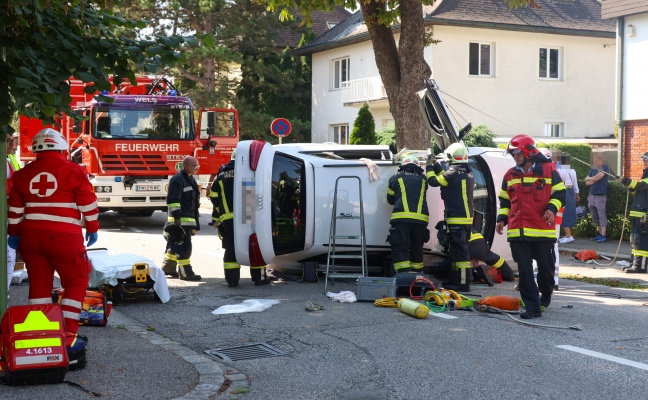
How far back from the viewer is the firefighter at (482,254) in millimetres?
11305

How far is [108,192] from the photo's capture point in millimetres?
19156

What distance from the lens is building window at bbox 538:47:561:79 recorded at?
32.7m

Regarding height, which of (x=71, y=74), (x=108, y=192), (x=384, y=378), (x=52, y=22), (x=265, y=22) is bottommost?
(x=384, y=378)

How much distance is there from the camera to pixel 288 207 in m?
11.6

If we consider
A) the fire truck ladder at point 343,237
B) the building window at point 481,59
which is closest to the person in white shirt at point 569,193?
the fire truck ladder at point 343,237

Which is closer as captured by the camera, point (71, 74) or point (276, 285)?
point (71, 74)

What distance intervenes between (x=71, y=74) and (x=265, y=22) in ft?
110

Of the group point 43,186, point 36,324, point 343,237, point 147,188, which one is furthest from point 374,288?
point 147,188

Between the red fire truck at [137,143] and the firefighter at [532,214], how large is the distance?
10.8m

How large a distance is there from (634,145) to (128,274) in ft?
56.6

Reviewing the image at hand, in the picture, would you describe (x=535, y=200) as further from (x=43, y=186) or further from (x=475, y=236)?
(x=43, y=186)

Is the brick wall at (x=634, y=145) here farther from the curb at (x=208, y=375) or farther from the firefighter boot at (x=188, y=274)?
the curb at (x=208, y=375)

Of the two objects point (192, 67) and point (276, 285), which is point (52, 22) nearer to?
point (276, 285)

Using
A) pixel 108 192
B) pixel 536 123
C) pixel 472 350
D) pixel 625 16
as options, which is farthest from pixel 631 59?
pixel 472 350
